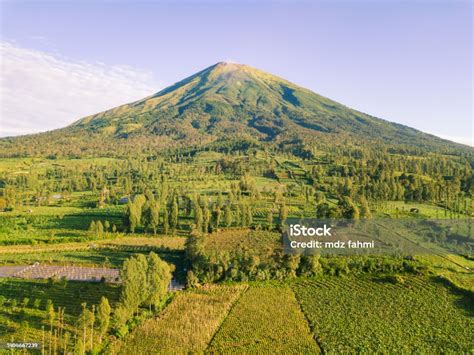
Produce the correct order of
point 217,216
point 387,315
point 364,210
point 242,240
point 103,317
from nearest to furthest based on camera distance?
point 103,317, point 387,315, point 242,240, point 217,216, point 364,210

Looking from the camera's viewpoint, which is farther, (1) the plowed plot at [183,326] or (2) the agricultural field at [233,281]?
(2) the agricultural field at [233,281]

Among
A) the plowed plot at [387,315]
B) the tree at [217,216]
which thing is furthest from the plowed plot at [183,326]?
the tree at [217,216]

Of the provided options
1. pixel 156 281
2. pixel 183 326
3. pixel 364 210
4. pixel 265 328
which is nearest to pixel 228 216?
pixel 364 210

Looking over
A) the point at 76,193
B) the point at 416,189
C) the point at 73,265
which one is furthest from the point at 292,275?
the point at 76,193

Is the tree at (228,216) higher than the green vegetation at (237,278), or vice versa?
the tree at (228,216)

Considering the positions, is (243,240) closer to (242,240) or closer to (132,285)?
(242,240)

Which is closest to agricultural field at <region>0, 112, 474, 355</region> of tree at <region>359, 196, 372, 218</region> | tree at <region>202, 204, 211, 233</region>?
tree at <region>359, 196, 372, 218</region>

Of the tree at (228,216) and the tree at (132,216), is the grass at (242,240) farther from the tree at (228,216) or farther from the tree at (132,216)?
the tree at (132,216)

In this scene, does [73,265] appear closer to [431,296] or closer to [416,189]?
[431,296]
